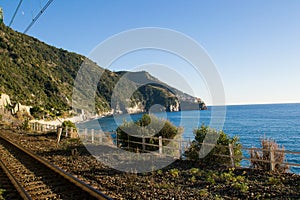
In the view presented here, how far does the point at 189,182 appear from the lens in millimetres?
8883

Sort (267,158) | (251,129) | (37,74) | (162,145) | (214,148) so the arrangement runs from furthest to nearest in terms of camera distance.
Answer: (37,74), (251,129), (162,145), (214,148), (267,158)

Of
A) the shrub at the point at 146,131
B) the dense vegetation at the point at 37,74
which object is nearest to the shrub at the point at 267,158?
the shrub at the point at 146,131

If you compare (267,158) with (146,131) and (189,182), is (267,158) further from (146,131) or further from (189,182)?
(146,131)

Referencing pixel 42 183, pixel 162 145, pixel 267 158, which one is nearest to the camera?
pixel 42 183

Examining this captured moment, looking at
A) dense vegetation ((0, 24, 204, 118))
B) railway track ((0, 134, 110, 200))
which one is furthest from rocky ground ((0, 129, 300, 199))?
dense vegetation ((0, 24, 204, 118))

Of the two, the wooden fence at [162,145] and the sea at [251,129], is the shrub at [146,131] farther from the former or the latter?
the sea at [251,129]

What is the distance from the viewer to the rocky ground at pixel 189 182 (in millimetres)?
7402

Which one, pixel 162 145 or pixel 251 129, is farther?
pixel 251 129

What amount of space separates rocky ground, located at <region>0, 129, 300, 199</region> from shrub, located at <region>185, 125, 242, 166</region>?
0.83 metres

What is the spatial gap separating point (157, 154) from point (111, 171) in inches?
154

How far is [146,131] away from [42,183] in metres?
8.55

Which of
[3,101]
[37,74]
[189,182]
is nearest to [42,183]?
[189,182]

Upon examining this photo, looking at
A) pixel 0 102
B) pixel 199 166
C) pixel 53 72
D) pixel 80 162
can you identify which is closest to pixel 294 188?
pixel 199 166

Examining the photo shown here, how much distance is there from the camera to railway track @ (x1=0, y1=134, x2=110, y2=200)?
7.20 meters
